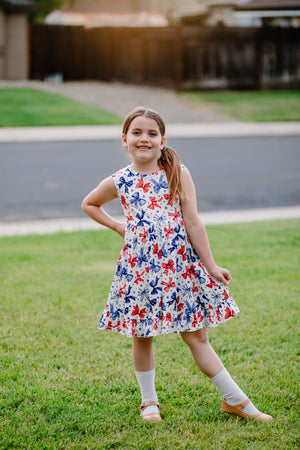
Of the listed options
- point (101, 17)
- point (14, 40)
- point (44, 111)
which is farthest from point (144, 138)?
point (101, 17)

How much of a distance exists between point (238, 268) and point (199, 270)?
2.38 m

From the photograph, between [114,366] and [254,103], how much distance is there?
17.2 m

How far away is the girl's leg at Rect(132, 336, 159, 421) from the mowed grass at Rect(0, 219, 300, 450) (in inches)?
2.9

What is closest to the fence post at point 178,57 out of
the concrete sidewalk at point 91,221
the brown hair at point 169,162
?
the concrete sidewalk at point 91,221

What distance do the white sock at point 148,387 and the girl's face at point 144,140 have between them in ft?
3.30

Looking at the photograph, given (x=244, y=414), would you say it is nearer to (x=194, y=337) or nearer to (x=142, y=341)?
(x=194, y=337)

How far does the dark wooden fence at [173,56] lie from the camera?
2122 cm

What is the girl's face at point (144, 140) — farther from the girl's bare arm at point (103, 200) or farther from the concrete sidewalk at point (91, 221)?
the concrete sidewalk at point (91, 221)

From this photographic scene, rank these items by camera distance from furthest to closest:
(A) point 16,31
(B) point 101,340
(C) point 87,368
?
(A) point 16,31, (B) point 101,340, (C) point 87,368

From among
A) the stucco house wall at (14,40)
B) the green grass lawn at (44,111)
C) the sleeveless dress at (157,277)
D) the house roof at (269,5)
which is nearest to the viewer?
the sleeveless dress at (157,277)

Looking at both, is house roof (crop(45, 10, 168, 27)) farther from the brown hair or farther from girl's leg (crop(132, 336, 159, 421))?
girl's leg (crop(132, 336, 159, 421))

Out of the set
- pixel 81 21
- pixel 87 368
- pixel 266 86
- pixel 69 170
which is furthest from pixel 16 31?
pixel 87 368

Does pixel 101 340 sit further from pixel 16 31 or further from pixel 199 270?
pixel 16 31

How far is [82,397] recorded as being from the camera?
2996 mm
